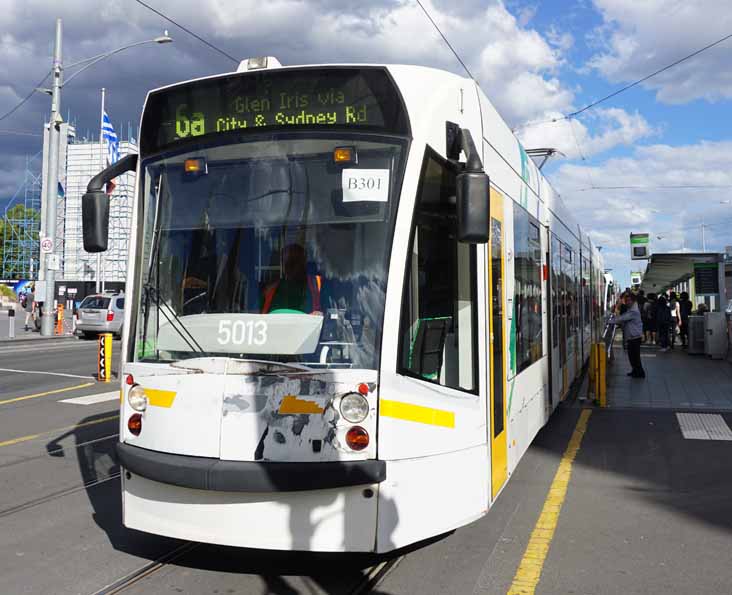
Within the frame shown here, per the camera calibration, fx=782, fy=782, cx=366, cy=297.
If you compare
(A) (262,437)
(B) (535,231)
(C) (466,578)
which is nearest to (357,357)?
(A) (262,437)

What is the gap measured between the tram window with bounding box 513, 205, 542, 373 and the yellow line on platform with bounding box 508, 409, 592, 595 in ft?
3.74

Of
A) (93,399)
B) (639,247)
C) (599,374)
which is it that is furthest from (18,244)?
(599,374)

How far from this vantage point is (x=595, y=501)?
6.59 m

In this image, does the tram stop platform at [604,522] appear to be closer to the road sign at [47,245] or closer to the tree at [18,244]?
the road sign at [47,245]

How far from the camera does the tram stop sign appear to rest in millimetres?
27422

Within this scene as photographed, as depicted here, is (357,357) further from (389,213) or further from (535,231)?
(535,231)

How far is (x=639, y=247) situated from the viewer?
28016mm

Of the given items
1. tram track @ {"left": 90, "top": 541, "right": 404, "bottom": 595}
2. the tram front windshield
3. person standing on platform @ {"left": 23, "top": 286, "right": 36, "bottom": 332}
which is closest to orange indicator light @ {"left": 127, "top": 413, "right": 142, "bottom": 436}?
the tram front windshield

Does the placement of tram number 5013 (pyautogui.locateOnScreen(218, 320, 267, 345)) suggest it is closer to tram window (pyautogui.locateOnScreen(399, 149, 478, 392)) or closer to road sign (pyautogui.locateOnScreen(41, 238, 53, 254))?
tram window (pyautogui.locateOnScreen(399, 149, 478, 392))

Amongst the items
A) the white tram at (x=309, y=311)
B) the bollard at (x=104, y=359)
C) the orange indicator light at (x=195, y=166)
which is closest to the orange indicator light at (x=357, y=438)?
the white tram at (x=309, y=311)

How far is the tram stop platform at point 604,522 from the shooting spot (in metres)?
4.69

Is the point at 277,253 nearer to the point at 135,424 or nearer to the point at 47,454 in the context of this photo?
the point at 135,424

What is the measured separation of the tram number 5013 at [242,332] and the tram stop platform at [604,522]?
1608mm

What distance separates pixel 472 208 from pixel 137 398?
2.28 m
